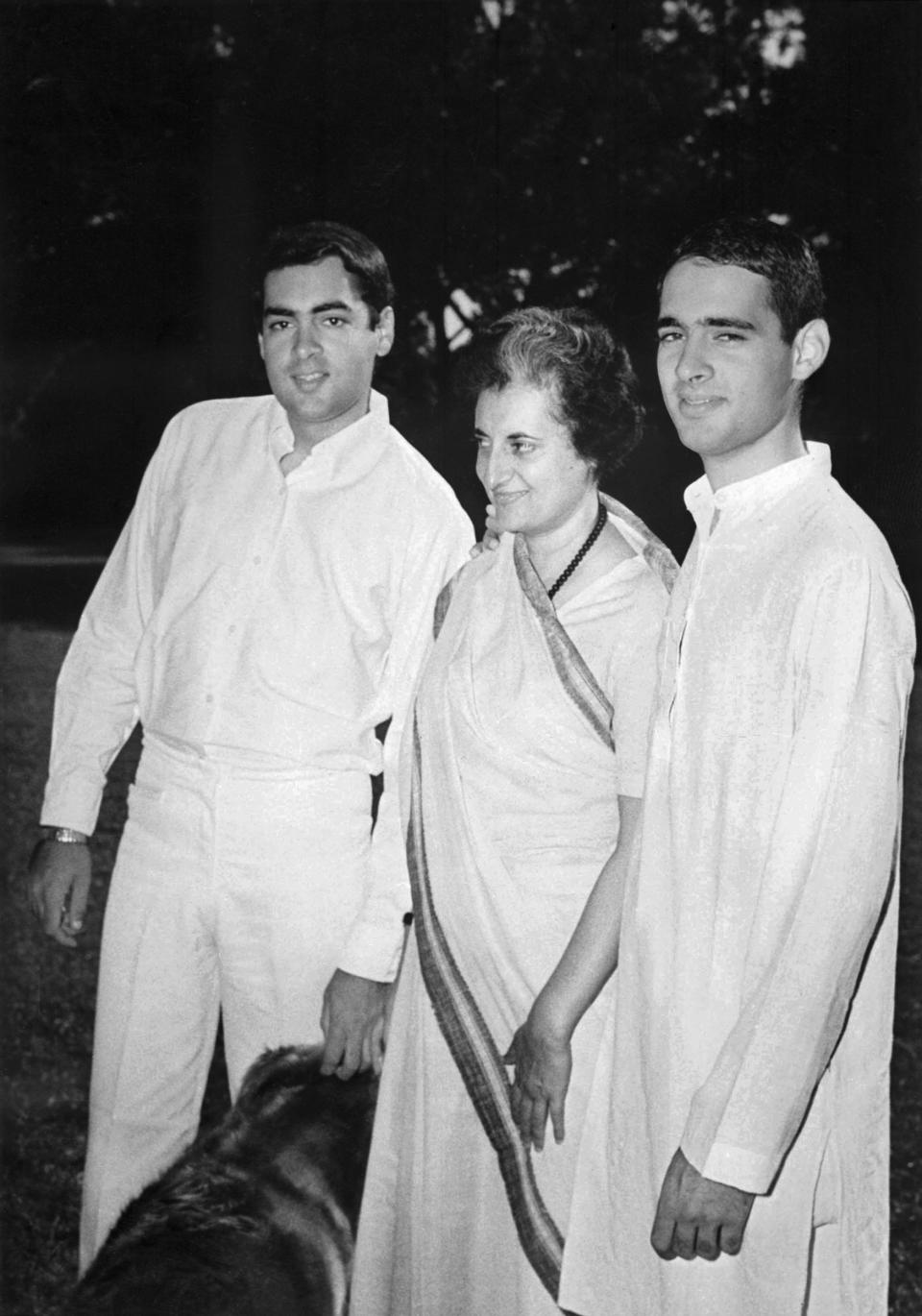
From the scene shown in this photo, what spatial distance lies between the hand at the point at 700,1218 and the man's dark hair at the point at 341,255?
145cm

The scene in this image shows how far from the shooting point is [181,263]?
2.72 metres

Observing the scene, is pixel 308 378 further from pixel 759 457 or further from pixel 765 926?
pixel 765 926

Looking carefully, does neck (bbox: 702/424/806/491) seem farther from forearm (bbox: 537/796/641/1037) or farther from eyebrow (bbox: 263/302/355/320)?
eyebrow (bbox: 263/302/355/320)

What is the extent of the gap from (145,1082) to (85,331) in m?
1.32

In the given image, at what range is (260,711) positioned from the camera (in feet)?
8.23

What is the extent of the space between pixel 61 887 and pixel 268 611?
633mm

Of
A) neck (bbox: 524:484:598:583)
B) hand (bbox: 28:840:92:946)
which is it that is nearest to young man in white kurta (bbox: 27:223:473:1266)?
hand (bbox: 28:840:92:946)

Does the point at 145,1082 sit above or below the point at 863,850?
below

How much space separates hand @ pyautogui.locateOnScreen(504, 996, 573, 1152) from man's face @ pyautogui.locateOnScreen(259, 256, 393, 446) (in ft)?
3.34

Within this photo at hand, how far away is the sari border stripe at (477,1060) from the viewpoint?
7.45 feet

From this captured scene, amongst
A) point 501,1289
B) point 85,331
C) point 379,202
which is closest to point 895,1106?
point 501,1289

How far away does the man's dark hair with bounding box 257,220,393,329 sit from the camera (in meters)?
2.56

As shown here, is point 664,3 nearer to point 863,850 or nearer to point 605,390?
point 605,390

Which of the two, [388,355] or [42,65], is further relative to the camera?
[42,65]
